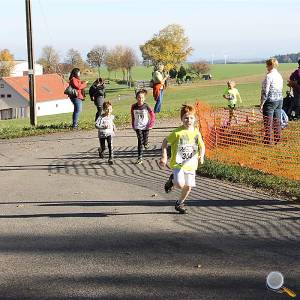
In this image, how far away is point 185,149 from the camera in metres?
7.46

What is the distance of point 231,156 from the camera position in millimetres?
11461

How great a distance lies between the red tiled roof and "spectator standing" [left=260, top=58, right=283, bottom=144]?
78879mm

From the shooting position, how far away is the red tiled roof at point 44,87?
9056 centimetres

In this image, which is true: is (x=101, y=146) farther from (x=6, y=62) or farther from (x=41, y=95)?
(x=6, y=62)

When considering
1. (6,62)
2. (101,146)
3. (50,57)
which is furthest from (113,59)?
(101,146)

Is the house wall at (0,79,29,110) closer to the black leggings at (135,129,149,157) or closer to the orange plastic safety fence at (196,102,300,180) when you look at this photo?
the orange plastic safety fence at (196,102,300,180)

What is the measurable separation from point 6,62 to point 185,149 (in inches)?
4925

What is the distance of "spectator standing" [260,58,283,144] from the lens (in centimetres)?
1159

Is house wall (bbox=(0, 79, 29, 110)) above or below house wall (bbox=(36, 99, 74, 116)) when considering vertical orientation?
above

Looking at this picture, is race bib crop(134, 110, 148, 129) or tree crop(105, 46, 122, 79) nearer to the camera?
race bib crop(134, 110, 148, 129)

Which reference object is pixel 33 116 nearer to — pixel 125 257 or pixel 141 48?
pixel 125 257

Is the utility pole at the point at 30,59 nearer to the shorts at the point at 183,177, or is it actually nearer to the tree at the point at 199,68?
the shorts at the point at 183,177

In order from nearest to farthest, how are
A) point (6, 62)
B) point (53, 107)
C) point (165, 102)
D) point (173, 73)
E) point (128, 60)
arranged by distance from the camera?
point (165, 102), point (173, 73), point (53, 107), point (128, 60), point (6, 62)

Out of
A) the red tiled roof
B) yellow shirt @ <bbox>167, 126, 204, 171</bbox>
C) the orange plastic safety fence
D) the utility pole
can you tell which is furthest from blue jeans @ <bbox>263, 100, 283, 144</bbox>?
the red tiled roof
